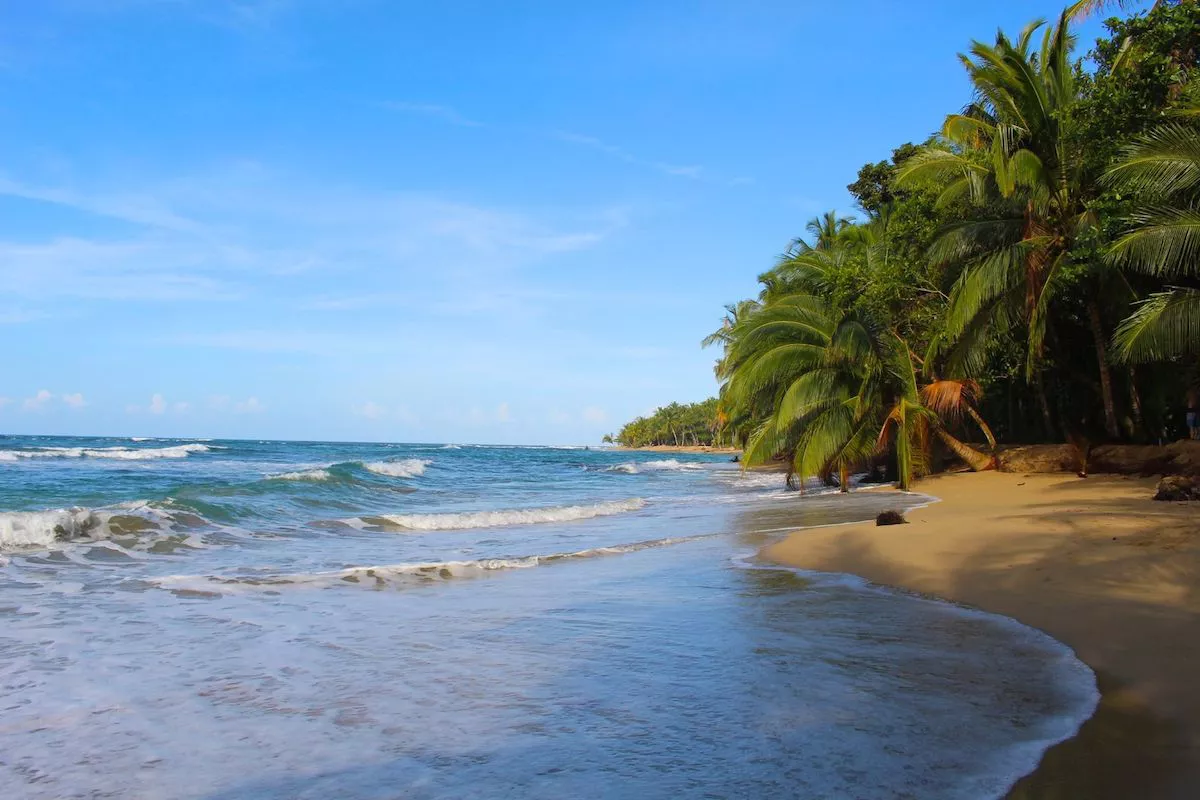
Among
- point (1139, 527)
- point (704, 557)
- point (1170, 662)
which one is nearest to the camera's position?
point (1170, 662)

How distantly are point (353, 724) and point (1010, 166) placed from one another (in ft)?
45.7

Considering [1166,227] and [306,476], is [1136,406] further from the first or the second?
[306,476]

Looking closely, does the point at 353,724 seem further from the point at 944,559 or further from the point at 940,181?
the point at 940,181

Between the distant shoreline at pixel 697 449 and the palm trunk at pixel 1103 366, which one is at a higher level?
the palm trunk at pixel 1103 366

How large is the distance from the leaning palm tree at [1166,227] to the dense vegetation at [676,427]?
326ft

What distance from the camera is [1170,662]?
4133 millimetres

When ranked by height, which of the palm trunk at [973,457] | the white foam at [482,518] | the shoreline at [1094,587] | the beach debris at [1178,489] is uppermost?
the palm trunk at [973,457]

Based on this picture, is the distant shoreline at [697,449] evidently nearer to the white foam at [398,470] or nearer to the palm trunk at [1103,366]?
the white foam at [398,470]

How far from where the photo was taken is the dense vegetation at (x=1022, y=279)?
35.3 ft

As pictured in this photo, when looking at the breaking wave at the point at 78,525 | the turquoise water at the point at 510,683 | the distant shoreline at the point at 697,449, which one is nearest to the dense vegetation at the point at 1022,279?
the turquoise water at the point at 510,683

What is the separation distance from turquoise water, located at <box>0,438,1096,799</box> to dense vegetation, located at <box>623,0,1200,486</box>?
285 inches

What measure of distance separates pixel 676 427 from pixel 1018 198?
121m

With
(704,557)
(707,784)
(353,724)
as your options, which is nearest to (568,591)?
(704,557)

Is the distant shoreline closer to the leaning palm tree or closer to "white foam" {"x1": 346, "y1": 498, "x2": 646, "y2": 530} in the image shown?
"white foam" {"x1": 346, "y1": 498, "x2": 646, "y2": 530}
